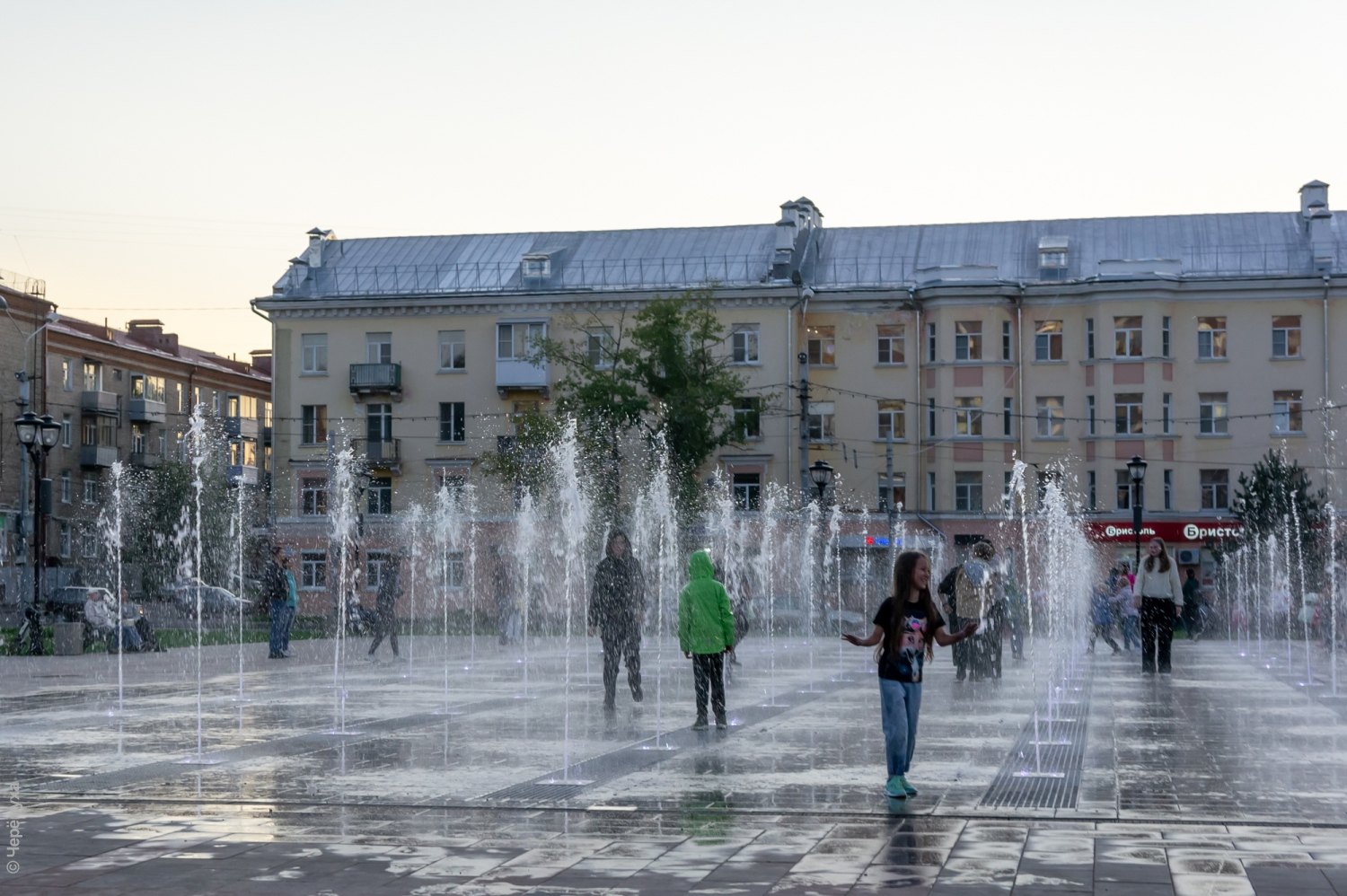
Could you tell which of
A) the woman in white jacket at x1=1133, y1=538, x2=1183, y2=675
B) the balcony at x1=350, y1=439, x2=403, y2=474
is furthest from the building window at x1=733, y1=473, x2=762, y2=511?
the woman in white jacket at x1=1133, y1=538, x2=1183, y2=675

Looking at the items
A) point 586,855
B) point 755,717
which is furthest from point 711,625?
point 586,855

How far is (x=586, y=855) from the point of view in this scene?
327 inches

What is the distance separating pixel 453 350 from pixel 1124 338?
22.6 m

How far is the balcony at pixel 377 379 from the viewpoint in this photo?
6266cm

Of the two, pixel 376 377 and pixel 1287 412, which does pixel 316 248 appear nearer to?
pixel 376 377

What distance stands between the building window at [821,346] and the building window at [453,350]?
11906 millimetres

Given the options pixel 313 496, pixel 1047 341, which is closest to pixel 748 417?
pixel 1047 341

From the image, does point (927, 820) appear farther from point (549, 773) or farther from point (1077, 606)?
point (1077, 606)

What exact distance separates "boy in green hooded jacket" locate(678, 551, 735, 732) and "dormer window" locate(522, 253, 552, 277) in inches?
1956

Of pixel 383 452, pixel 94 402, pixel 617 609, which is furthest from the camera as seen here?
pixel 94 402

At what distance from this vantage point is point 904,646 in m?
10.5

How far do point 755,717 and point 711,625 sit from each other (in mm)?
1989

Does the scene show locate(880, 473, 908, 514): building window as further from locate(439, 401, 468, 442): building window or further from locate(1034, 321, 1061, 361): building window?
locate(439, 401, 468, 442): building window

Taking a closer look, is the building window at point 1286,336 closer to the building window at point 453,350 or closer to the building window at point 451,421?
the building window at point 453,350
